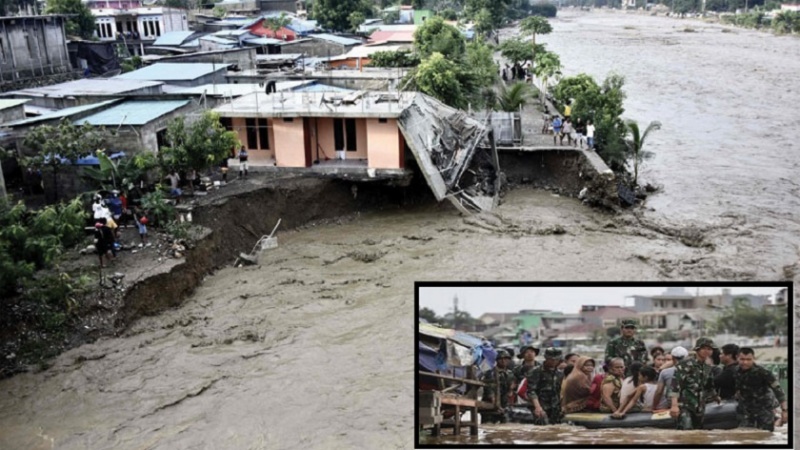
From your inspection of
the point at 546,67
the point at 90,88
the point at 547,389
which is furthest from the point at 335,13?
the point at 547,389

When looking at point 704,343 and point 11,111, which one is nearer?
point 704,343

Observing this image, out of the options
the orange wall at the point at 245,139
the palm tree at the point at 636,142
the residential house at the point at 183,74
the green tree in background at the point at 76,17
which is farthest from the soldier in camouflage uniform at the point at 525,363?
the green tree in background at the point at 76,17

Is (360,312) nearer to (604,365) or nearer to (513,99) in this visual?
(604,365)

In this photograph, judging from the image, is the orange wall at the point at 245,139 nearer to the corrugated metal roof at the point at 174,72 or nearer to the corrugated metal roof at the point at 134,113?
the corrugated metal roof at the point at 134,113

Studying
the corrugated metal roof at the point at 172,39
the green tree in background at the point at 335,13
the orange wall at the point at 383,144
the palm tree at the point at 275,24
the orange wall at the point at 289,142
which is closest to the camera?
the orange wall at the point at 383,144

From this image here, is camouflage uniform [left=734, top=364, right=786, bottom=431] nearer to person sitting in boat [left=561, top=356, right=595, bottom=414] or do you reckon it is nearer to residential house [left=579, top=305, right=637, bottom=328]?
residential house [left=579, top=305, right=637, bottom=328]

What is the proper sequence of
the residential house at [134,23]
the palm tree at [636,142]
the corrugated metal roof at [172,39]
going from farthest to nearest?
the residential house at [134,23], the corrugated metal roof at [172,39], the palm tree at [636,142]

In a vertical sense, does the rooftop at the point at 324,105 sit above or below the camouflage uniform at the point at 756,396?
below
